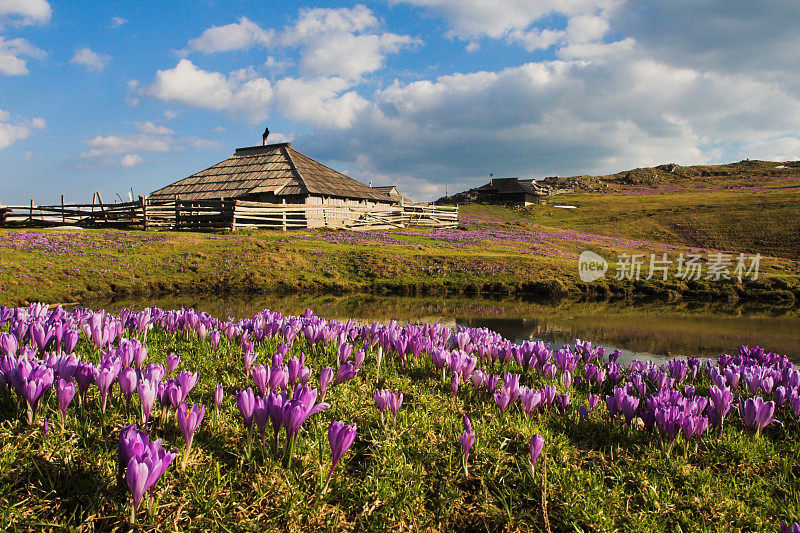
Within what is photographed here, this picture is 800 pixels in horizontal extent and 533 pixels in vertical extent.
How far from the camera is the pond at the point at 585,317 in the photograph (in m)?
11.8

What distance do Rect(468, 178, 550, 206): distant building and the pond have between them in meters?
92.5

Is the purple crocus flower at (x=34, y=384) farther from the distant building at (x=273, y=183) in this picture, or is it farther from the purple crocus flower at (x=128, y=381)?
the distant building at (x=273, y=183)

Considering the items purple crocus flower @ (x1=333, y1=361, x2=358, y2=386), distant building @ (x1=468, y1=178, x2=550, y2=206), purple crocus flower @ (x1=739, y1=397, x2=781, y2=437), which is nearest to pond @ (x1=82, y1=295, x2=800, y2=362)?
purple crocus flower @ (x1=739, y1=397, x2=781, y2=437)

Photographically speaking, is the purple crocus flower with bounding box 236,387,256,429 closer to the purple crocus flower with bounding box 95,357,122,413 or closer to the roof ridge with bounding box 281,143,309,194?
the purple crocus flower with bounding box 95,357,122,413

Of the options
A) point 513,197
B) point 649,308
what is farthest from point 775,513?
point 513,197

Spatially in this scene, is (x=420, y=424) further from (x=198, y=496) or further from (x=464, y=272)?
(x=464, y=272)

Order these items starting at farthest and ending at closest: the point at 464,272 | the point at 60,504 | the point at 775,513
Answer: the point at 464,272 < the point at 775,513 < the point at 60,504

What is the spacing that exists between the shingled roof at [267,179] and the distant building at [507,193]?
6105 cm

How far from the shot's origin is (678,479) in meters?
3.55

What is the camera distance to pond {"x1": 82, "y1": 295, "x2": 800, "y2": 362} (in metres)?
11.8

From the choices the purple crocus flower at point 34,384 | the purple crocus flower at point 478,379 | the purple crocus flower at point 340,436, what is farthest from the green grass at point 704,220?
the purple crocus flower at point 34,384

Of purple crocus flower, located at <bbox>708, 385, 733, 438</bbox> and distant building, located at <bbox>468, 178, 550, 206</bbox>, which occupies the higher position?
distant building, located at <bbox>468, 178, 550, 206</bbox>

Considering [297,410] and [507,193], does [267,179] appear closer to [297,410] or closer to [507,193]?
[297,410]

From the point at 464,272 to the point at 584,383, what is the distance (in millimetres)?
18540
